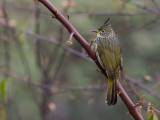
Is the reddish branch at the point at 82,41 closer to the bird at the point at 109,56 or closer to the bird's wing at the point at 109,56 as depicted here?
the bird at the point at 109,56

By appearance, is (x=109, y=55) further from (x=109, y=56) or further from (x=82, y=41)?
(x=82, y=41)

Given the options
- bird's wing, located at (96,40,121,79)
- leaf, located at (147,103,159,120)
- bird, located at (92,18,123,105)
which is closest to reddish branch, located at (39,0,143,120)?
leaf, located at (147,103,159,120)

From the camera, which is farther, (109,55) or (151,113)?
(109,55)

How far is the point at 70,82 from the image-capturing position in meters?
7.05

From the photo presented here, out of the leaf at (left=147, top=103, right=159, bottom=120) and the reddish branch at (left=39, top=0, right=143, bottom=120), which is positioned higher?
the reddish branch at (left=39, top=0, right=143, bottom=120)

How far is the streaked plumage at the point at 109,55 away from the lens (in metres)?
1.83

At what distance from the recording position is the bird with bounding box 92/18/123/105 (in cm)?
183

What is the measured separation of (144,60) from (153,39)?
58 centimetres

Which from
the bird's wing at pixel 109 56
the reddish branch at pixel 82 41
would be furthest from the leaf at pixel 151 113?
the bird's wing at pixel 109 56

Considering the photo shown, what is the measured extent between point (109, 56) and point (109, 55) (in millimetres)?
21

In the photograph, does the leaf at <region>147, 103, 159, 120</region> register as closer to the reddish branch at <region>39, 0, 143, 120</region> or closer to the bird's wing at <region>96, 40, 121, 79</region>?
the reddish branch at <region>39, 0, 143, 120</region>

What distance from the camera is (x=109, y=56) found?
2314mm

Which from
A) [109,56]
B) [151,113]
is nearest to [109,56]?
[109,56]

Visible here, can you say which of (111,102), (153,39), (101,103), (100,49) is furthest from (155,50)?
(111,102)
